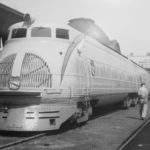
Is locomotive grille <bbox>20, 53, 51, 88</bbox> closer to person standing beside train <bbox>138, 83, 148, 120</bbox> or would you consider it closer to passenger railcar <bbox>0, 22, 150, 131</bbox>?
passenger railcar <bbox>0, 22, 150, 131</bbox>

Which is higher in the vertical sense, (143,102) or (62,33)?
(62,33)

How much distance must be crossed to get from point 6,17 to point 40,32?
11.6 m

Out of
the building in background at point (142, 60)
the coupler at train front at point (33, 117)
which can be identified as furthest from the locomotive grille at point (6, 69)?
the building in background at point (142, 60)

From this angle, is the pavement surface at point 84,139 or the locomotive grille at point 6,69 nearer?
the pavement surface at point 84,139

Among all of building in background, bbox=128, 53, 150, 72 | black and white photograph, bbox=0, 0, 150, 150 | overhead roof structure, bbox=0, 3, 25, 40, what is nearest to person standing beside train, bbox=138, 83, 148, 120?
black and white photograph, bbox=0, 0, 150, 150

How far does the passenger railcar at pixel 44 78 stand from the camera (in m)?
8.55

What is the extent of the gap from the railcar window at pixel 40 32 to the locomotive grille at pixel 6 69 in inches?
47.2

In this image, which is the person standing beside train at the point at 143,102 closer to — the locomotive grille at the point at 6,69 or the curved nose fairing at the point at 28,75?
the curved nose fairing at the point at 28,75

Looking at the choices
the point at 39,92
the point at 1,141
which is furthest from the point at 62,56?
the point at 1,141

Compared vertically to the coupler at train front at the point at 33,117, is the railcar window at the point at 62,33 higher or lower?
higher

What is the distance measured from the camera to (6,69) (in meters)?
8.98

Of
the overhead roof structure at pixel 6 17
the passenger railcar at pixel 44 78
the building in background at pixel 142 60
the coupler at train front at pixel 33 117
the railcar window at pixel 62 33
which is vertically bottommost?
the coupler at train front at pixel 33 117

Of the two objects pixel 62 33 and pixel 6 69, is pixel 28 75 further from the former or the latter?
pixel 62 33

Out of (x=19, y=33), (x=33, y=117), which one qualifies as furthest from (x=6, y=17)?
(x=33, y=117)
